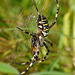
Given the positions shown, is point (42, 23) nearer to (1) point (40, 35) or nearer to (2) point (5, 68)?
(1) point (40, 35)

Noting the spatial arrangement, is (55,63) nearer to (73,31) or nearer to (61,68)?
(61,68)

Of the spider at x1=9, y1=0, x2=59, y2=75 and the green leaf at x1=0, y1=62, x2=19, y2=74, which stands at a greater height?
the spider at x1=9, y1=0, x2=59, y2=75

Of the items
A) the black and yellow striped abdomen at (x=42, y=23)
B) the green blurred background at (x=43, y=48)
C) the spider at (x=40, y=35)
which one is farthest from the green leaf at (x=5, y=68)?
the black and yellow striped abdomen at (x=42, y=23)

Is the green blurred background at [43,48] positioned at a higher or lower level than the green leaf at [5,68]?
higher

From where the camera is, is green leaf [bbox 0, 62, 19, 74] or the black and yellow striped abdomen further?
green leaf [bbox 0, 62, 19, 74]

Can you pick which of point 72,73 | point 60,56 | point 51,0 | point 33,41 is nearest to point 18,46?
point 33,41

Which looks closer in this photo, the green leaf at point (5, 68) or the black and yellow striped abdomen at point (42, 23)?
the black and yellow striped abdomen at point (42, 23)

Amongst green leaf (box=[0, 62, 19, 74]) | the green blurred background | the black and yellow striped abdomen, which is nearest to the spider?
the black and yellow striped abdomen

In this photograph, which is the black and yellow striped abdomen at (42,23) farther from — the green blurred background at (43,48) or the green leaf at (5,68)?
the green leaf at (5,68)

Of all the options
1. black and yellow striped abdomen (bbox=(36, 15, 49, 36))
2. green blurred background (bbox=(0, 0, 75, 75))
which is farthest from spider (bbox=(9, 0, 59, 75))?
green blurred background (bbox=(0, 0, 75, 75))

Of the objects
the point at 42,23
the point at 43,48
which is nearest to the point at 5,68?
the point at 43,48

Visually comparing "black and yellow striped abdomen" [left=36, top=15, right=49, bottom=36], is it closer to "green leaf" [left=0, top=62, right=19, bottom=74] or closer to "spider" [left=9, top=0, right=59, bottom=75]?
"spider" [left=9, top=0, right=59, bottom=75]
